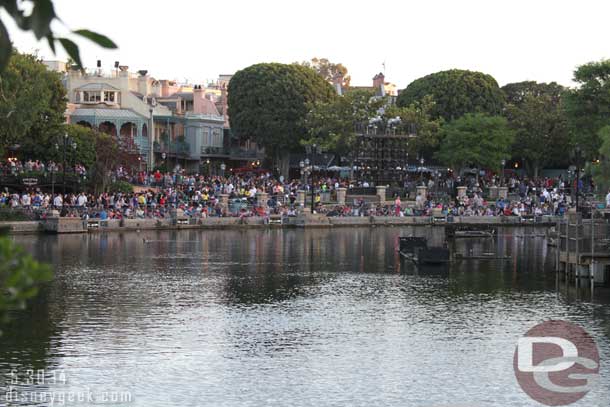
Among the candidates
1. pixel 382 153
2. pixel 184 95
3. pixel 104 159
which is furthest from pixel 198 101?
pixel 104 159

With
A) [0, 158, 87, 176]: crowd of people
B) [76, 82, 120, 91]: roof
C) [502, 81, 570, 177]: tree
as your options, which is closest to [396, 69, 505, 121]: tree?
[502, 81, 570, 177]: tree

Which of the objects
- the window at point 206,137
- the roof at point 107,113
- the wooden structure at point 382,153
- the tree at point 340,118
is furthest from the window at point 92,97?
the wooden structure at point 382,153

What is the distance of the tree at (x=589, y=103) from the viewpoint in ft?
281

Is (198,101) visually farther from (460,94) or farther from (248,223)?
(248,223)

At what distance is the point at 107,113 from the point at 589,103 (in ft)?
140

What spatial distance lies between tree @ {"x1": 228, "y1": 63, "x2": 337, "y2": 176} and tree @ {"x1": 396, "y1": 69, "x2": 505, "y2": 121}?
34.5 ft

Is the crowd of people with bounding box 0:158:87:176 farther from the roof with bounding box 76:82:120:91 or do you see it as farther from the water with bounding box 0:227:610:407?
the roof with bounding box 76:82:120:91

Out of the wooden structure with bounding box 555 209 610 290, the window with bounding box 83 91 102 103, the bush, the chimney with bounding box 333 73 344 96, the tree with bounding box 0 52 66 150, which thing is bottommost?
the wooden structure with bounding box 555 209 610 290

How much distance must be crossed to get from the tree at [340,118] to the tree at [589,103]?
18.7 m

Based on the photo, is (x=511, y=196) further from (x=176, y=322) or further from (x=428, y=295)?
(x=176, y=322)

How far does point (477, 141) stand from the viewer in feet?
323

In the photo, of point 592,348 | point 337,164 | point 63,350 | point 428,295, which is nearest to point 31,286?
point 63,350

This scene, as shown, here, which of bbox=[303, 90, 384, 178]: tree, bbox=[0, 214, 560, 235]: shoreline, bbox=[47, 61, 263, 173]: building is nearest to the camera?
bbox=[0, 214, 560, 235]: shoreline

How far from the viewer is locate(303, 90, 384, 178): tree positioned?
98.0 meters
